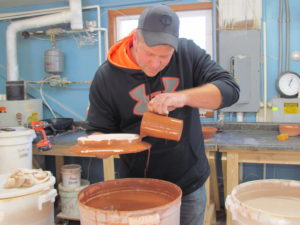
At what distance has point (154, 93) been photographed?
1.33 metres

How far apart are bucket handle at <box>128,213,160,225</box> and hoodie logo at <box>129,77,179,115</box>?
1.78ft

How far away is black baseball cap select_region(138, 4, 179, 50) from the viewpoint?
1072 mm

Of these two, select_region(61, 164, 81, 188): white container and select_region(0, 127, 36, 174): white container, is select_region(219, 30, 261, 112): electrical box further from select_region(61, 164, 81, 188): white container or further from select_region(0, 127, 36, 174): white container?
select_region(0, 127, 36, 174): white container

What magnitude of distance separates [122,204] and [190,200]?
38cm

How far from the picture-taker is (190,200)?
4.59ft

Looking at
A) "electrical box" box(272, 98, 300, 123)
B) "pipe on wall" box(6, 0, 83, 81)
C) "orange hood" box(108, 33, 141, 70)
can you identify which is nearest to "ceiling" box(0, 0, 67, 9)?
"pipe on wall" box(6, 0, 83, 81)

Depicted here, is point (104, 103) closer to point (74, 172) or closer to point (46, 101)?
point (74, 172)

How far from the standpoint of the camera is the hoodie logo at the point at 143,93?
1.32 meters

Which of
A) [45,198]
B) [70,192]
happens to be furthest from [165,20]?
[70,192]

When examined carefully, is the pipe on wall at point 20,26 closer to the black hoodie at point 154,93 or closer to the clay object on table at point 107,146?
the black hoodie at point 154,93

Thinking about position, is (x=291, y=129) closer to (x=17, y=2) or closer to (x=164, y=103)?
(x=164, y=103)

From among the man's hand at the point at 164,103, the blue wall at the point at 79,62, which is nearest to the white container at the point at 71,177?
the blue wall at the point at 79,62

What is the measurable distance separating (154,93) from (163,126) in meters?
0.30

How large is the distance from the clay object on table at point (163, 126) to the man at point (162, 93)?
0.20 m
